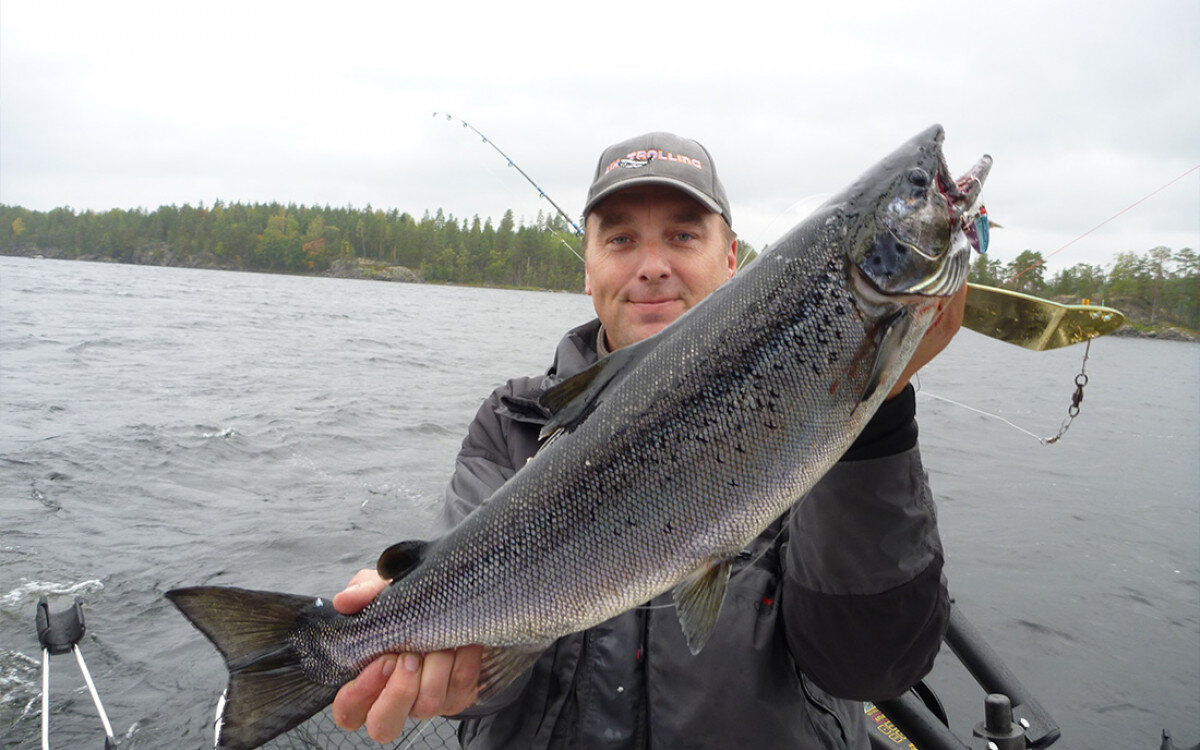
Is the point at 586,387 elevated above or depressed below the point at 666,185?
below

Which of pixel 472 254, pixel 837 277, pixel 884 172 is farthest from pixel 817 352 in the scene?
pixel 472 254

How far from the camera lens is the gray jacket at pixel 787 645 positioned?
229 centimetres

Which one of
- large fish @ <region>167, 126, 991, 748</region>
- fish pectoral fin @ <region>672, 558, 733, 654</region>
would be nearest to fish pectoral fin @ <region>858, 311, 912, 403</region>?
large fish @ <region>167, 126, 991, 748</region>

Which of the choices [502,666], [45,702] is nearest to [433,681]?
[502,666]

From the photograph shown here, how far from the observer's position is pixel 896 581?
7.72 feet

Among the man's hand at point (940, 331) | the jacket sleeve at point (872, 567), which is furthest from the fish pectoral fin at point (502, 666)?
the man's hand at point (940, 331)

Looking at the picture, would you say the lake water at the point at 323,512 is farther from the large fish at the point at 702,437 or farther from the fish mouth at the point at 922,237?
the fish mouth at the point at 922,237

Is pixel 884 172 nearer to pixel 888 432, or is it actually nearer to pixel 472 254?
pixel 888 432

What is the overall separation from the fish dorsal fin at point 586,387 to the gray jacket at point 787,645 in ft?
2.45

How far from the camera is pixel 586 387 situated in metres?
2.25

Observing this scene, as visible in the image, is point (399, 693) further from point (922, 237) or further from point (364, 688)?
point (922, 237)

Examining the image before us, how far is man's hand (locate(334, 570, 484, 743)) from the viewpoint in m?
2.21

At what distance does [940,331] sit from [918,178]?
468 millimetres

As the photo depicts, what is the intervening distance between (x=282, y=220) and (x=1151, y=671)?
13022 centimetres
